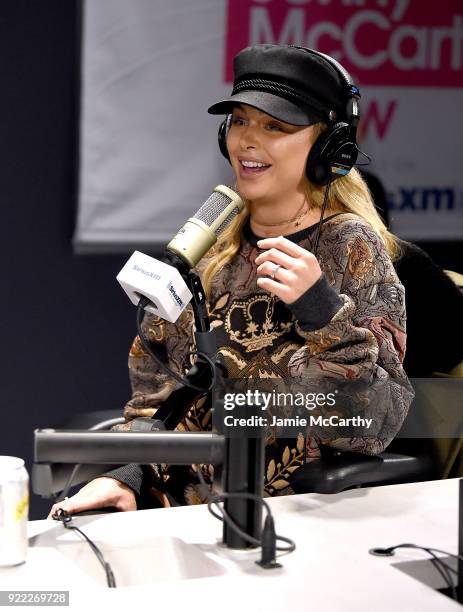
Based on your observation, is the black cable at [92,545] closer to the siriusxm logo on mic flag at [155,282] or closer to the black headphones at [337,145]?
the siriusxm logo on mic flag at [155,282]

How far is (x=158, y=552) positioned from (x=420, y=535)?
386 mm

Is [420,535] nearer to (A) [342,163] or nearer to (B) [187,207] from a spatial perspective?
(A) [342,163]

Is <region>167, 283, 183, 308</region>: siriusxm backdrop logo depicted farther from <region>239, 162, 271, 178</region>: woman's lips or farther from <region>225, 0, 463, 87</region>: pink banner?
<region>225, 0, 463, 87</region>: pink banner

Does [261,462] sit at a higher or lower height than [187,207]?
lower

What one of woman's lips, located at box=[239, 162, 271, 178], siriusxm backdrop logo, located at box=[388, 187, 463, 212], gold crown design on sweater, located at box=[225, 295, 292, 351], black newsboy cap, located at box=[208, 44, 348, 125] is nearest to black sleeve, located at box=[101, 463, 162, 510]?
gold crown design on sweater, located at box=[225, 295, 292, 351]

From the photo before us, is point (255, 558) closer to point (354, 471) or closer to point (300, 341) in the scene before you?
point (354, 471)

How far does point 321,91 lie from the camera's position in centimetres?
197

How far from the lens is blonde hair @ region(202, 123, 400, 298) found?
82.4 inches

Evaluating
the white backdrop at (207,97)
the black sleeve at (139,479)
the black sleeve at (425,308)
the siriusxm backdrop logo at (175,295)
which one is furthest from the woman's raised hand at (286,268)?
the white backdrop at (207,97)

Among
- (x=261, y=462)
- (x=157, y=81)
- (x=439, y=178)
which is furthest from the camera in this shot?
(x=439, y=178)

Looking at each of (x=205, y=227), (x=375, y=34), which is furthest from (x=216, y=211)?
(x=375, y=34)

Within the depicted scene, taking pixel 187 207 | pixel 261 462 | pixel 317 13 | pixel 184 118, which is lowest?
pixel 261 462

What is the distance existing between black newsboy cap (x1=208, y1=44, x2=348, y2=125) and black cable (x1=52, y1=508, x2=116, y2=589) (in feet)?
2.65

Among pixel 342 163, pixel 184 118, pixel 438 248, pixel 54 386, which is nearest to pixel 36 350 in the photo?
pixel 54 386
